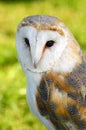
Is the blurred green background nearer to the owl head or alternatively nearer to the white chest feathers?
the white chest feathers

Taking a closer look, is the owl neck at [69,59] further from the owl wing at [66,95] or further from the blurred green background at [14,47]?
the blurred green background at [14,47]

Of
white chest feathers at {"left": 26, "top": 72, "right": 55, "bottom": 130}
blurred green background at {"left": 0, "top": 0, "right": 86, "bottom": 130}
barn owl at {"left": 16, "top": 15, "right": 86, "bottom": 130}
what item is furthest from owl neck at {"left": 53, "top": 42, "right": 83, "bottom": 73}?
blurred green background at {"left": 0, "top": 0, "right": 86, "bottom": 130}

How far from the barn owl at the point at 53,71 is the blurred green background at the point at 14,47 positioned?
109 cm

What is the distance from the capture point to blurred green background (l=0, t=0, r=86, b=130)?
457 centimetres

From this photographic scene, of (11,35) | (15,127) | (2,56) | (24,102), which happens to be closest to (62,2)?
(11,35)

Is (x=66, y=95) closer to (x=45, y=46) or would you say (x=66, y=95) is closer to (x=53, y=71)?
(x=53, y=71)

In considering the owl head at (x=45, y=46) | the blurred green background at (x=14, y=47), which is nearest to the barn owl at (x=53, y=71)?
the owl head at (x=45, y=46)

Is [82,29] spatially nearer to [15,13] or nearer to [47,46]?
[15,13]

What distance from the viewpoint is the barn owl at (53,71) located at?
10.2ft

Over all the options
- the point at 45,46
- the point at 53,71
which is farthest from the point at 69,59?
the point at 45,46

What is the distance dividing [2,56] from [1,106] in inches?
49.4

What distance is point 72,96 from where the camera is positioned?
3.29m

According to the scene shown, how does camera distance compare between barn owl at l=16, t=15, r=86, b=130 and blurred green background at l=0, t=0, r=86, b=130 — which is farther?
blurred green background at l=0, t=0, r=86, b=130

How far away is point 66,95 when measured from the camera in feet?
10.8
